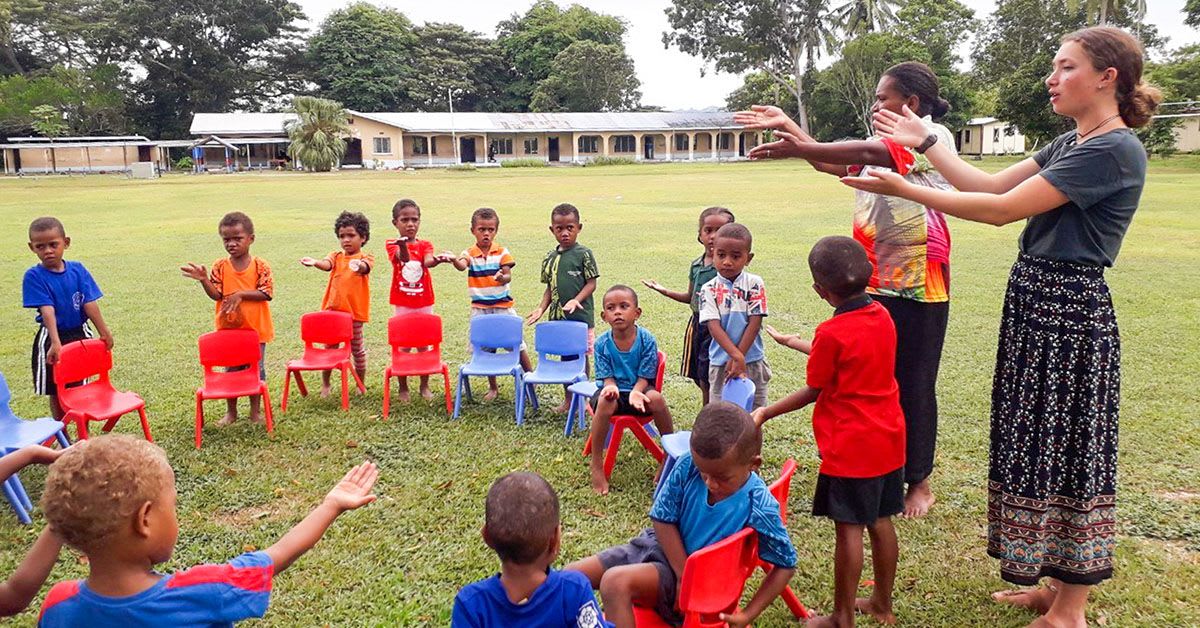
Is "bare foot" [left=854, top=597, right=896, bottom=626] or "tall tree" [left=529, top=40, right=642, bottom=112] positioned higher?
"tall tree" [left=529, top=40, right=642, bottom=112]

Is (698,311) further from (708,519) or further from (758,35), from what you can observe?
(758,35)

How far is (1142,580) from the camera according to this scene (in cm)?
399

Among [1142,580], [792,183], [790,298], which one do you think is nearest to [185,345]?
[790,298]

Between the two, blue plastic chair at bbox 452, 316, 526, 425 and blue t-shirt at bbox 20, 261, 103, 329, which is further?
blue plastic chair at bbox 452, 316, 526, 425

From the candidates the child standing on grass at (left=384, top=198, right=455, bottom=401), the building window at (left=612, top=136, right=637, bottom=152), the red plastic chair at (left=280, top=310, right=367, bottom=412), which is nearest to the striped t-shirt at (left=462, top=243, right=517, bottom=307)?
the child standing on grass at (left=384, top=198, right=455, bottom=401)

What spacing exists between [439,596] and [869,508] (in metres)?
1.95

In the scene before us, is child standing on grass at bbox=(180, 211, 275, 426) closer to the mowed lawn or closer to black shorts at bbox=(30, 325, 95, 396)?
the mowed lawn

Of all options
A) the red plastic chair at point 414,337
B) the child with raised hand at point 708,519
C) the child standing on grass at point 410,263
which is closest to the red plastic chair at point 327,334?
the red plastic chair at point 414,337

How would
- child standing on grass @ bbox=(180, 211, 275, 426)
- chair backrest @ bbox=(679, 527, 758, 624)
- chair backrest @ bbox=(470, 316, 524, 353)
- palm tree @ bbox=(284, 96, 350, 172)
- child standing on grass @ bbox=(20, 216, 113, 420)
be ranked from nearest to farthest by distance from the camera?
chair backrest @ bbox=(679, 527, 758, 624)
child standing on grass @ bbox=(20, 216, 113, 420)
child standing on grass @ bbox=(180, 211, 275, 426)
chair backrest @ bbox=(470, 316, 524, 353)
palm tree @ bbox=(284, 96, 350, 172)

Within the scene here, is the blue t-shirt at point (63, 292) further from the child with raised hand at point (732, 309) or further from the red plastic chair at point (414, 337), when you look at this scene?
the child with raised hand at point (732, 309)

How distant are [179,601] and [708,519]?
177 cm

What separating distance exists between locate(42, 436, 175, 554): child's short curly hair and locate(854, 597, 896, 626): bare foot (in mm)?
2873

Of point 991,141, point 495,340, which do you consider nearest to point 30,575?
point 495,340

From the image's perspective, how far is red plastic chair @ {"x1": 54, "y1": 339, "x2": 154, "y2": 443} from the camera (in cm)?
548
